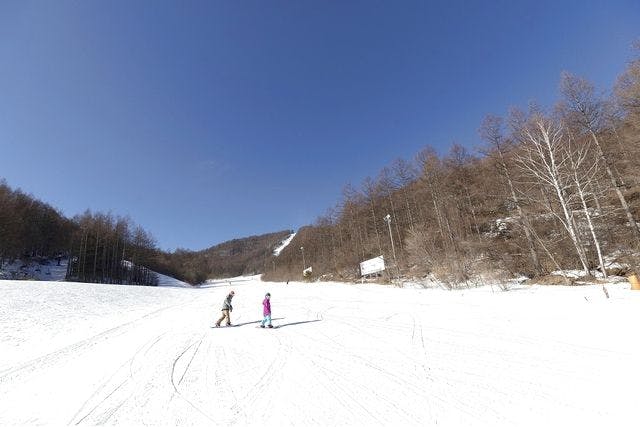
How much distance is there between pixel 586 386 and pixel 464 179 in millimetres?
33476

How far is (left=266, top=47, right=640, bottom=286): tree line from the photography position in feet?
54.9

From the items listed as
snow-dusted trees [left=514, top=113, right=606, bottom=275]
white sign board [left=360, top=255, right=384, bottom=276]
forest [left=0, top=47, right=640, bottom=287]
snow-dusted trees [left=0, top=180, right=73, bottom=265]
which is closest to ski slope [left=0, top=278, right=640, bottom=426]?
snow-dusted trees [left=514, top=113, right=606, bottom=275]

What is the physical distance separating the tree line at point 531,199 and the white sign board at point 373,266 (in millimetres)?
1293

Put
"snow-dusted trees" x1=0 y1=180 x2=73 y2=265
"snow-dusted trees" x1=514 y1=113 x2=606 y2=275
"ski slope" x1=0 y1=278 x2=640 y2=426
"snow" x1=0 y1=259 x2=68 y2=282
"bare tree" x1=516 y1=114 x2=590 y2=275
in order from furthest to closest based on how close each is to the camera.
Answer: "snow" x1=0 y1=259 x2=68 y2=282 < "snow-dusted trees" x1=0 y1=180 x2=73 y2=265 < "bare tree" x1=516 y1=114 x2=590 y2=275 < "snow-dusted trees" x1=514 y1=113 x2=606 y2=275 < "ski slope" x1=0 y1=278 x2=640 y2=426

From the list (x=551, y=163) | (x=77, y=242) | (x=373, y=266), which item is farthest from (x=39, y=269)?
(x=551, y=163)

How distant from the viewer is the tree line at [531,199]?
1672 cm

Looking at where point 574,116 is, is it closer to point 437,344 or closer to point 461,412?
point 437,344

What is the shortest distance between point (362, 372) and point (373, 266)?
115 ft

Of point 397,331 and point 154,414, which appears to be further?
point 397,331


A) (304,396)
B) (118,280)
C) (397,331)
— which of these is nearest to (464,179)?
(397,331)

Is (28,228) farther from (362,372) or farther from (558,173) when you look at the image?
(558,173)

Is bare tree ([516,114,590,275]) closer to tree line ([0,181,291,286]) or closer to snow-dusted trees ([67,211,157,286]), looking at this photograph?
tree line ([0,181,291,286])

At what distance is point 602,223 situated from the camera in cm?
2012

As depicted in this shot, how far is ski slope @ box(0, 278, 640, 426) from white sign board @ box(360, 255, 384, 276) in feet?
88.9
